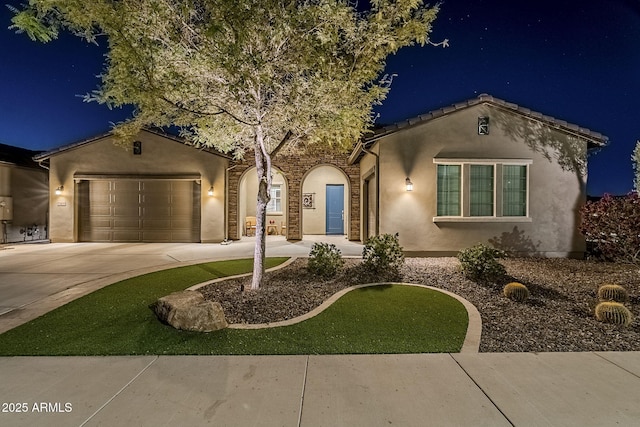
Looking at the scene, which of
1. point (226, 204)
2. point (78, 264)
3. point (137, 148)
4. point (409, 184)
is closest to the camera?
point (78, 264)

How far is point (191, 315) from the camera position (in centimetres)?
439

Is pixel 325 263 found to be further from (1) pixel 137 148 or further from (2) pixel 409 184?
(1) pixel 137 148

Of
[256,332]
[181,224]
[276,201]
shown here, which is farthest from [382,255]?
[276,201]

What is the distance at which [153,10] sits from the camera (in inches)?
196

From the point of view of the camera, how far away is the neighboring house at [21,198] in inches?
545

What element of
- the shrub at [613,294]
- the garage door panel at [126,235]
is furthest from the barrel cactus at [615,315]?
the garage door panel at [126,235]

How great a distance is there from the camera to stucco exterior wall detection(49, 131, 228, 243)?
1334 centimetres

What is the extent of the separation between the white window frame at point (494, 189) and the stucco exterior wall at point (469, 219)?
0.06 meters

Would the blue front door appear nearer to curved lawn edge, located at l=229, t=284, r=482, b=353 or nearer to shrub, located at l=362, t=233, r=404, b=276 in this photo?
shrub, located at l=362, t=233, r=404, b=276

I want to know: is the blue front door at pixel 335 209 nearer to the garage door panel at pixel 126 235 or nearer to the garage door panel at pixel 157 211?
the garage door panel at pixel 157 211

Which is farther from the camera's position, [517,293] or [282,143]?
[282,143]

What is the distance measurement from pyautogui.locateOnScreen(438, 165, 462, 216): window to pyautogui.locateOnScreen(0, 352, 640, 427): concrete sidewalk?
6585 mm

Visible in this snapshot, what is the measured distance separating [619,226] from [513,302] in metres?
3.68

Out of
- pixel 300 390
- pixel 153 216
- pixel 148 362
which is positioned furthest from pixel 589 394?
pixel 153 216
